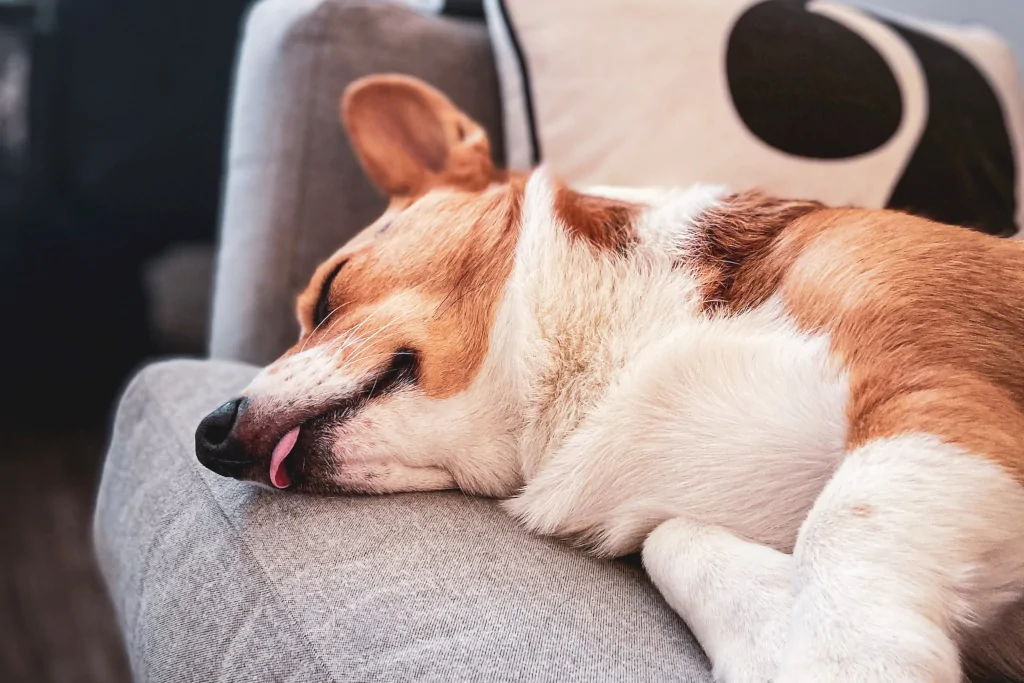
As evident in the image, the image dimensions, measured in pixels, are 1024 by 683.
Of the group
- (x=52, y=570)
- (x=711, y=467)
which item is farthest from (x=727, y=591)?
(x=52, y=570)

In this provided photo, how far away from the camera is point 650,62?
5.05 feet

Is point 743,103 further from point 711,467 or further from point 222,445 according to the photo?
point 222,445

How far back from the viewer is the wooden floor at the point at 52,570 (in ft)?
6.97

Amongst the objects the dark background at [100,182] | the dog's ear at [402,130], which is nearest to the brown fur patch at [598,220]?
the dog's ear at [402,130]

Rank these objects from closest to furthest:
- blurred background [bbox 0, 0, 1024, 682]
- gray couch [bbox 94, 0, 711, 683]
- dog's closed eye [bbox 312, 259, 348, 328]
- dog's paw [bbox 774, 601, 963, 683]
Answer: dog's paw [bbox 774, 601, 963, 683], gray couch [bbox 94, 0, 711, 683], dog's closed eye [bbox 312, 259, 348, 328], blurred background [bbox 0, 0, 1024, 682]

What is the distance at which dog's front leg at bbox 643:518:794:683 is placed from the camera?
789 mm

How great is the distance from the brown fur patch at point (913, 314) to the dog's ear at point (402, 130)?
60 centimetres

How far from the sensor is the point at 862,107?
153cm

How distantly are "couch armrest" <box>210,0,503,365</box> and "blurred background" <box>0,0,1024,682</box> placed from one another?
4.93 ft

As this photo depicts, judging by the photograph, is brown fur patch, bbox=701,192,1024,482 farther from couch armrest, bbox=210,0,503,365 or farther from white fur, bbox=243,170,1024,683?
couch armrest, bbox=210,0,503,365

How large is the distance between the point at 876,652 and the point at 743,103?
1119 mm

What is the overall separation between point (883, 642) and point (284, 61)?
1412mm

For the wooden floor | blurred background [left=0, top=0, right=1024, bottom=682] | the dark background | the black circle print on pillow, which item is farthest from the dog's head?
the dark background

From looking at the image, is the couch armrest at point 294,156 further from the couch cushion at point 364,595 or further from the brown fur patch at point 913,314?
the brown fur patch at point 913,314
